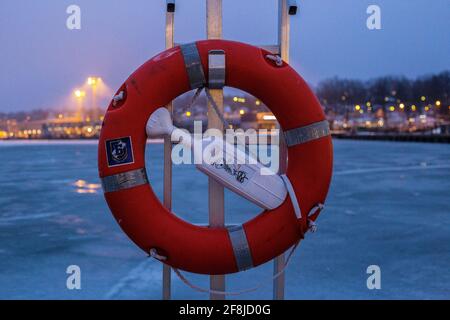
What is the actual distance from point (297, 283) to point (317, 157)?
3.61 ft

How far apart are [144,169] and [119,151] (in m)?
0.11

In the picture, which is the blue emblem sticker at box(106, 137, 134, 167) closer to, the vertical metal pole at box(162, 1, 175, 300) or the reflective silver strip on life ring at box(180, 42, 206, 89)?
the vertical metal pole at box(162, 1, 175, 300)

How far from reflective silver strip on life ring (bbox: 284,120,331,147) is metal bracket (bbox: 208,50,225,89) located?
0.33 m

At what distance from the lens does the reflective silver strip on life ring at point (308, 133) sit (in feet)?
6.43

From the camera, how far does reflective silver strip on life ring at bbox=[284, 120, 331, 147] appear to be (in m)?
1.96

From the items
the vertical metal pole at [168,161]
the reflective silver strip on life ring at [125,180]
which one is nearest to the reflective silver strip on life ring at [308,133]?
the vertical metal pole at [168,161]

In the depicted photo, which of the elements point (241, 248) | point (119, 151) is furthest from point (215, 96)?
point (241, 248)

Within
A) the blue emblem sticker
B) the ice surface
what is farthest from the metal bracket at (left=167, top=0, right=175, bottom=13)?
the ice surface

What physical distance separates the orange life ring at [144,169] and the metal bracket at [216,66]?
0.06 feet

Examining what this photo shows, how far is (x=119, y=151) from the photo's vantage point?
1.90 metres

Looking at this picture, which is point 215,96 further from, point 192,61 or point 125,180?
point 125,180

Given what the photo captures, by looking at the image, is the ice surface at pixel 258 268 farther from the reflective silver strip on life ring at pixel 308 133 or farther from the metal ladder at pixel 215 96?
the reflective silver strip on life ring at pixel 308 133

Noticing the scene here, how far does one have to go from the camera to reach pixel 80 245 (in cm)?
363
